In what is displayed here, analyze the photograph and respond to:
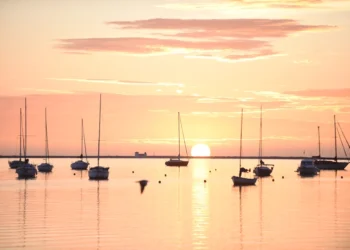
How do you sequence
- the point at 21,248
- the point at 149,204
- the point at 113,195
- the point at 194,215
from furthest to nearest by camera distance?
the point at 113,195, the point at 149,204, the point at 194,215, the point at 21,248

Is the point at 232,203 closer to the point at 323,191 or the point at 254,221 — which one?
the point at 254,221

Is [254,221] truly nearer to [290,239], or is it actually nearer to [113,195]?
[290,239]

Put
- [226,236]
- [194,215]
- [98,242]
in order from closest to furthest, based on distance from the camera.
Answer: [98,242] → [226,236] → [194,215]

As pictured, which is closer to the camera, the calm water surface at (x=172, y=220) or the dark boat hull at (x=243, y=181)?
the calm water surface at (x=172, y=220)

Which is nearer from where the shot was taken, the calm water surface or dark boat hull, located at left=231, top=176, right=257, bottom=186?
the calm water surface

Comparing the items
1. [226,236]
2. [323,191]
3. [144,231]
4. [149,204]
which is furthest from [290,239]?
[323,191]

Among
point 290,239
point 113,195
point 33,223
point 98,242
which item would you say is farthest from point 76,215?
point 113,195

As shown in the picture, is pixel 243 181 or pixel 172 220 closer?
pixel 172 220

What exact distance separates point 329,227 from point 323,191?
172ft

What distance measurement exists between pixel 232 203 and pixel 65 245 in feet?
133

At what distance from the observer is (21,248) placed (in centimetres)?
4884

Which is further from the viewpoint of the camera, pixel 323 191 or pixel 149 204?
pixel 323 191

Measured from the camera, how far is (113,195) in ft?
326

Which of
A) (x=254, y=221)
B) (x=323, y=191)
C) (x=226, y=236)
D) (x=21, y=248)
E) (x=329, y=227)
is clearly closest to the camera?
(x=21, y=248)
